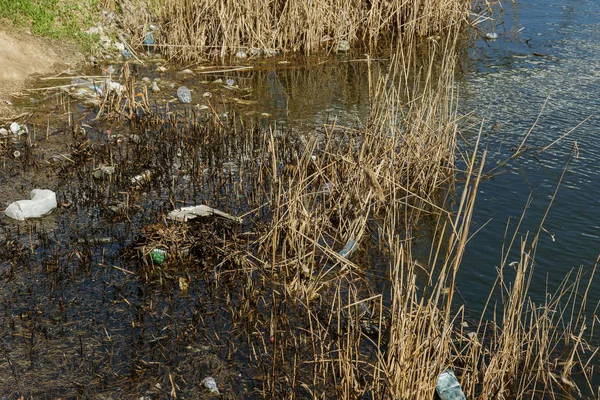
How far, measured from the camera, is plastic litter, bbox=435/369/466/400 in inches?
143

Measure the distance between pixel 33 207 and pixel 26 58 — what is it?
3624mm

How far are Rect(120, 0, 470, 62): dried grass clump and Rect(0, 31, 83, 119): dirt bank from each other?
3.41 feet

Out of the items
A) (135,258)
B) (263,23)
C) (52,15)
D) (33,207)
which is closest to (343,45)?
(263,23)

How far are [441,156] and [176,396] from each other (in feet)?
Result: 10.5

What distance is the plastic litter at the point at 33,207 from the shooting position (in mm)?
5480

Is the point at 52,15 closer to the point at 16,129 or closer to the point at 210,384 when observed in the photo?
the point at 16,129

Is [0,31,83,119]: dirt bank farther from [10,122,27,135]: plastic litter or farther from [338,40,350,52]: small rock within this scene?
[338,40,350,52]: small rock

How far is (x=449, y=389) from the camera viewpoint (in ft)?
12.0

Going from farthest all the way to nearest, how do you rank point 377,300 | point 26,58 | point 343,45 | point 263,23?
1. point 343,45
2. point 263,23
3. point 26,58
4. point 377,300

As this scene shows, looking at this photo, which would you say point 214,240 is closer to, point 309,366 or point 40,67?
point 309,366

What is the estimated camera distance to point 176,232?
501 centimetres

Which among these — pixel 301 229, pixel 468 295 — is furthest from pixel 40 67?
pixel 468 295

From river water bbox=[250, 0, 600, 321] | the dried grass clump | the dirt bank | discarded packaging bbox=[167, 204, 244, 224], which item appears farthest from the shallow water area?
the dried grass clump

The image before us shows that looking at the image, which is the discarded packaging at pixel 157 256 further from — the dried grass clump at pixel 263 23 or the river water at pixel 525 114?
the dried grass clump at pixel 263 23
